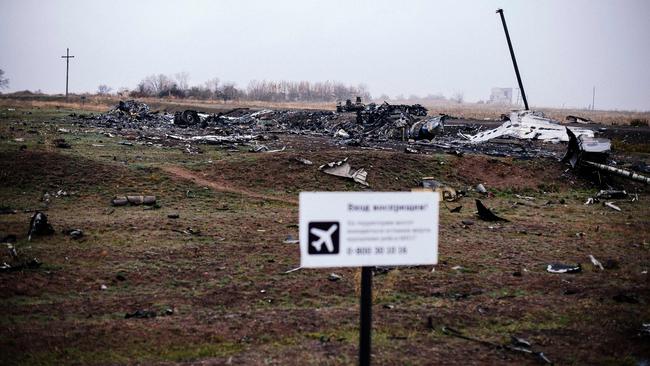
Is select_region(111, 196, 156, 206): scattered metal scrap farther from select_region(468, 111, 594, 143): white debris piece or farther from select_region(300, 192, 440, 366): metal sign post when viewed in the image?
select_region(468, 111, 594, 143): white debris piece

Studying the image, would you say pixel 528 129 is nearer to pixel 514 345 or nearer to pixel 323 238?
pixel 514 345

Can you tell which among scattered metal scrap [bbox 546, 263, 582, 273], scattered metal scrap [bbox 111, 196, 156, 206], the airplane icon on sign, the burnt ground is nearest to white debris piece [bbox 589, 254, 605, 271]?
the burnt ground

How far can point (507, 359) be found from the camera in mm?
4844

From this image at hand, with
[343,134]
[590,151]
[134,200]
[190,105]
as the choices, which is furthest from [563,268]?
[190,105]

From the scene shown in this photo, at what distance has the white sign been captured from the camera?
321 centimetres

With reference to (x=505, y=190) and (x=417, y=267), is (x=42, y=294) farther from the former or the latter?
(x=505, y=190)

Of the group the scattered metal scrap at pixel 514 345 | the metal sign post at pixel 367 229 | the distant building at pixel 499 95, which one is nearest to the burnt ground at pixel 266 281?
the scattered metal scrap at pixel 514 345

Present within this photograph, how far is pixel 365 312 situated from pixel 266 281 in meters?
3.67

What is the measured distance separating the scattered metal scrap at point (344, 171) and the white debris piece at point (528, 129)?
10664mm

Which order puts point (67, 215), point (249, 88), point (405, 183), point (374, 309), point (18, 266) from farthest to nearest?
1. point (249, 88)
2. point (405, 183)
3. point (67, 215)
4. point (18, 266)
5. point (374, 309)

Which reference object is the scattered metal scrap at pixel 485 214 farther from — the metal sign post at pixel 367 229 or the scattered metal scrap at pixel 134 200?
the metal sign post at pixel 367 229

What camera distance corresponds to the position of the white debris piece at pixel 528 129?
75.8 feet

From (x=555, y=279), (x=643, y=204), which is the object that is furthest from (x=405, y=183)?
(x=555, y=279)

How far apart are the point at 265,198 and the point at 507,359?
26.9 ft
